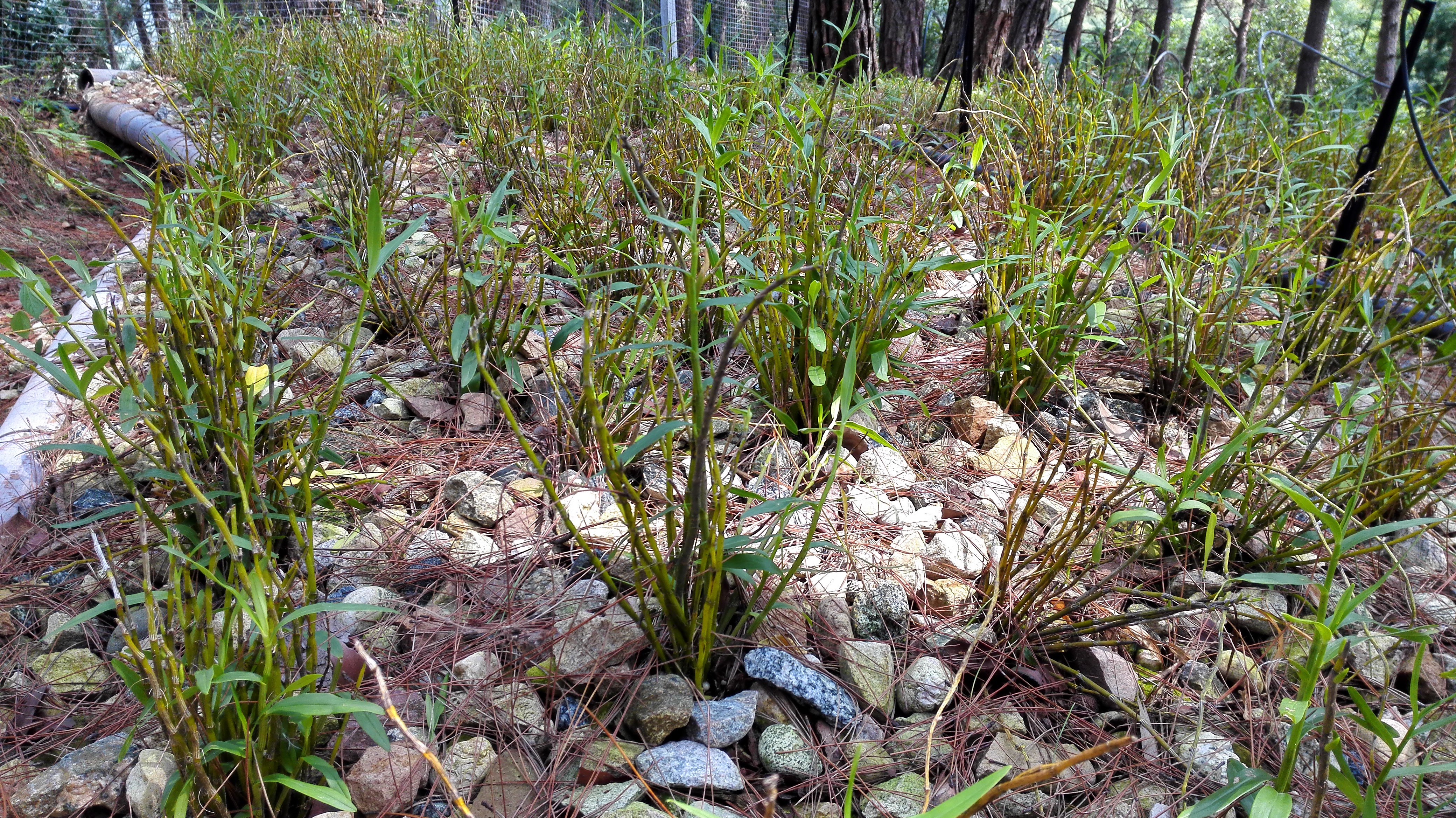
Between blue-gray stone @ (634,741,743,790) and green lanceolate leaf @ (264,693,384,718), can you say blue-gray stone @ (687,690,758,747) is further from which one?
green lanceolate leaf @ (264,693,384,718)

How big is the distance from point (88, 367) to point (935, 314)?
1.59 meters

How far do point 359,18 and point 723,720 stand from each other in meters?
4.16

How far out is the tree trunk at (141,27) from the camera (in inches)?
344

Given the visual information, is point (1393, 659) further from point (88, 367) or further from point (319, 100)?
point (319, 100)

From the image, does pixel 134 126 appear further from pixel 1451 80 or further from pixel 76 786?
pixel 1451 80

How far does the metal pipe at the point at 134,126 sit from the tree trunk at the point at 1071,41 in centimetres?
339

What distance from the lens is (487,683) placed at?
103 cm

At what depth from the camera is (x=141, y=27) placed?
31.7 feet

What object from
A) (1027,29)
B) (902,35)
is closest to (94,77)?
(902,35)

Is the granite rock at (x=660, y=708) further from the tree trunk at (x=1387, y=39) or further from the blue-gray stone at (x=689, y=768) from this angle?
the tree trunk at (x=1387, y=39)

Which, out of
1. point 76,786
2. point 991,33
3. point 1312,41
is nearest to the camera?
point 76,786

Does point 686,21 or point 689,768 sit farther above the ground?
point 686,21

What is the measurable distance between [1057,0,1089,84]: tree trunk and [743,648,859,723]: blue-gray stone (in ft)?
9.26

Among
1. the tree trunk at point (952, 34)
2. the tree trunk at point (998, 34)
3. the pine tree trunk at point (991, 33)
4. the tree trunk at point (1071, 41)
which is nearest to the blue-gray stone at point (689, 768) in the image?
the tree trunk at point (1071, 41)
